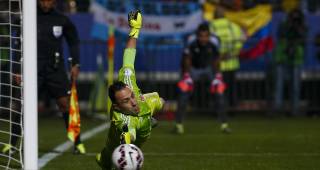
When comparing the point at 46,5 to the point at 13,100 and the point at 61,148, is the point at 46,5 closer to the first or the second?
the point at 13,100

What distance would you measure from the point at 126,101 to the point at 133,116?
25cm

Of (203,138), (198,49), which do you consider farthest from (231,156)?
(198,49)

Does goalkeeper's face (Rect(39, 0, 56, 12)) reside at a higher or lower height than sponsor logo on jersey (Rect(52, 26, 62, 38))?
higher

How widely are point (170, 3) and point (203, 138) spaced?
625 cm

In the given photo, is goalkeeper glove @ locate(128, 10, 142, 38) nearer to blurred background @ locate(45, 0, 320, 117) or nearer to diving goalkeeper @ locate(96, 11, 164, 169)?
diving goalkeeper @ locate(96, 11, 164, 169)

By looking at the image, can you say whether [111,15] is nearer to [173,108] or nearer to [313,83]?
[173,108]

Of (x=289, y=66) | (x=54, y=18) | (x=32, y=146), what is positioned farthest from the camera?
(x=289, y=66)

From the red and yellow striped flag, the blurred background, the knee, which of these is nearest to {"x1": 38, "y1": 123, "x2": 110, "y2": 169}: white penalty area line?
the red and yellow striped flag

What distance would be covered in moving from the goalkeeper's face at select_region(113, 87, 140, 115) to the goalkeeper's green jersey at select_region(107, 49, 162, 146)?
0.07 meters

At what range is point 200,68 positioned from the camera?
1698 centimetres

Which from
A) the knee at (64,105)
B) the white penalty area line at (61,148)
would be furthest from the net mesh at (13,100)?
the knee at (64,105)

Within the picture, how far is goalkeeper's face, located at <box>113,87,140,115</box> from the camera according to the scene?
9141 millimetres

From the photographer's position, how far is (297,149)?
498 inches

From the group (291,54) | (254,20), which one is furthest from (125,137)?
(254,20)
